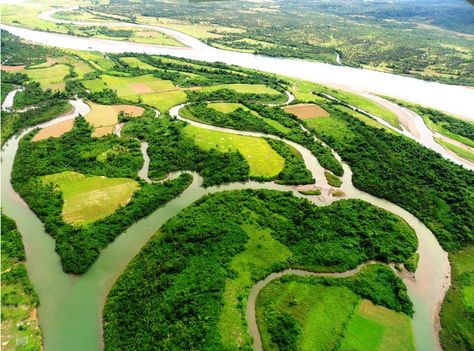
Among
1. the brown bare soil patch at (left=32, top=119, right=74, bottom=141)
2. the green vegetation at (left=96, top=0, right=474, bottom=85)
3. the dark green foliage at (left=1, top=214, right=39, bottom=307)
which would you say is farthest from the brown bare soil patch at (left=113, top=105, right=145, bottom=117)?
the green vegetation at (left=96, top=0, right=474, bottom=85)

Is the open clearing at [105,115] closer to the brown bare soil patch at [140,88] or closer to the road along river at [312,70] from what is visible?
Result: the brown bare soil patch at [140,88]

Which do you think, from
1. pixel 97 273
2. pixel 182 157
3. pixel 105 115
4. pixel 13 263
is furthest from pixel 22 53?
pixel 97 273

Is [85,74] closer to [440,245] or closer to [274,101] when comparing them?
[274,101]

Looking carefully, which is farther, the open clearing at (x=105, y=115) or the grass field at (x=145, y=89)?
the grass field at (x=145, y=89)

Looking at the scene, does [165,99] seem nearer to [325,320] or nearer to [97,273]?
[97,273]

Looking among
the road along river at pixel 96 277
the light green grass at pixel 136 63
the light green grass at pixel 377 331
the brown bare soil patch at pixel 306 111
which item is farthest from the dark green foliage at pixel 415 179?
the light green grass at pixel 136 63

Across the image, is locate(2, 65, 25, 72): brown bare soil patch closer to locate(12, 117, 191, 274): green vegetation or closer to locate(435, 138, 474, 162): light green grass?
locate(12, 117, 191, 274): green vegetation
